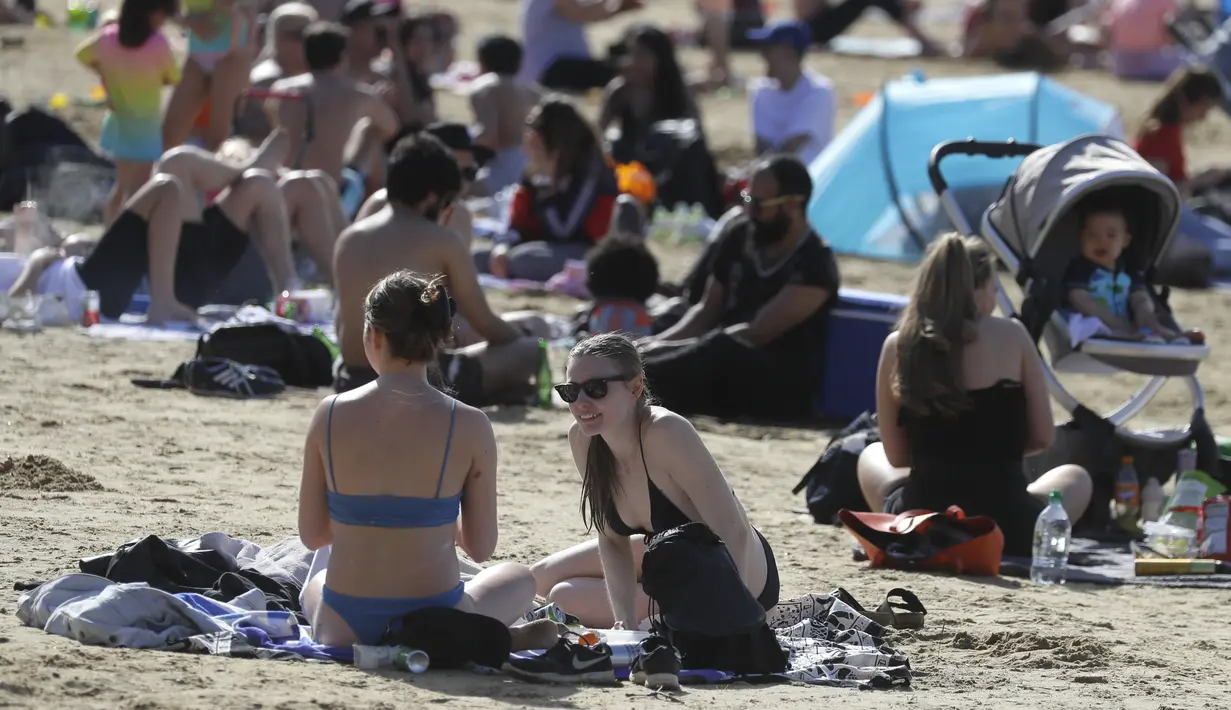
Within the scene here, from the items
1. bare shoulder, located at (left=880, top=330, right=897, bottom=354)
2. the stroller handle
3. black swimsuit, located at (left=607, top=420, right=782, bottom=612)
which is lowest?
black swimsuit, located at (left=607, top=420, right=782, bottom=612)

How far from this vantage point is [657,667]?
14.6ft

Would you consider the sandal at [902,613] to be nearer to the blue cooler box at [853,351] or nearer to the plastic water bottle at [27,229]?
the blue cooler box at [853,351]

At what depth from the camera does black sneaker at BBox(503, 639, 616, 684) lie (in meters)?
4.46

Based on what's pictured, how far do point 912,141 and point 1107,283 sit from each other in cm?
598

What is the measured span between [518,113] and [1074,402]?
22.5ft

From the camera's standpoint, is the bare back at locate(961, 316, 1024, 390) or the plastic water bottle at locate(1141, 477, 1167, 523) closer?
the bare back at locate(961, 316, 1024, 390)

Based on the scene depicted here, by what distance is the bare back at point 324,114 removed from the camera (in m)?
11.1

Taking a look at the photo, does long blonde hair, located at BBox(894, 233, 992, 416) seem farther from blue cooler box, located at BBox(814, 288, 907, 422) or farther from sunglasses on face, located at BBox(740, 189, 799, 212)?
blue cooler box, located at BBox(814, 288, 907, 422)

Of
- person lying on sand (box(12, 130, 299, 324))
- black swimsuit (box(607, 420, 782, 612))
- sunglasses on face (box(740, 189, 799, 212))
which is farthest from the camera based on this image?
person lying on sand (box(12, 130, 299, 324))

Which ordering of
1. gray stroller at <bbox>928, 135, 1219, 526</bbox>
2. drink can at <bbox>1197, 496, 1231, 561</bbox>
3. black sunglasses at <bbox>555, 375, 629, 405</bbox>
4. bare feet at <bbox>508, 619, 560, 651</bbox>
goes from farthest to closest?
gray stroller at <bbox>928, 135, 1219, 526</bbox> < drink can at <bbox>1197, 496, 1231, 561</bbox> < black sunglasses at <bbox>555, 375, 629, 405</bbox> < bare feet at <bbox>508, 619, 560, 651</bbox>

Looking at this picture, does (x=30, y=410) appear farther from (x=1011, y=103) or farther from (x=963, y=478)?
(x=1011, y=103)

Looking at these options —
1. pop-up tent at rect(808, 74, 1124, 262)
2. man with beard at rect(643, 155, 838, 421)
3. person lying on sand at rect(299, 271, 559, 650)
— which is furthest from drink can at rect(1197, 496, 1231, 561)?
pop-up tent at rect(808, 74, 1124, 262)

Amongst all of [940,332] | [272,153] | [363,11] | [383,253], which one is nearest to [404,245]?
[383,253]

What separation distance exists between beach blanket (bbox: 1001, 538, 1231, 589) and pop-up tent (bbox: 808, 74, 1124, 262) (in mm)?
6379
